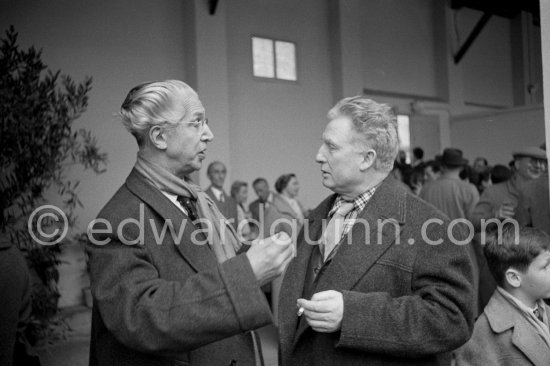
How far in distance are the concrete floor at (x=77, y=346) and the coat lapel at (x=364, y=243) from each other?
2.84 meters

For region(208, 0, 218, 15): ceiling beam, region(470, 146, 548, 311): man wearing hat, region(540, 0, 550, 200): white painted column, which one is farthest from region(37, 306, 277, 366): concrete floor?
region(208, 0, 218, 15): ceiling beam

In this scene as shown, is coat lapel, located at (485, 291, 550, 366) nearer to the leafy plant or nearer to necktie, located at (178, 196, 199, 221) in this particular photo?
necktie, located at (178, 196, 199, 221)

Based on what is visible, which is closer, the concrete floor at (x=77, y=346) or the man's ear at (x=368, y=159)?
the man's ear at (x=368, y=159)

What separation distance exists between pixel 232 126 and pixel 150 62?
159cm

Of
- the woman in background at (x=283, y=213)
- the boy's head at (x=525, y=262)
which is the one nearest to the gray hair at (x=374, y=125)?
the boy's head at (x=525, y=262)

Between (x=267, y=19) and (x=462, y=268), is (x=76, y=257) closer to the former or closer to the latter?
(x=267, y=19)

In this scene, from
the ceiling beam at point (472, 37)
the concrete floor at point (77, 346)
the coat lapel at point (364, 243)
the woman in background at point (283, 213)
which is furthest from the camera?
the ceiling beam at point (472, 37)

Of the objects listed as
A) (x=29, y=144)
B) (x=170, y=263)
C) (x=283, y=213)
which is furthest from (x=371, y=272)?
(x=283, y=213)

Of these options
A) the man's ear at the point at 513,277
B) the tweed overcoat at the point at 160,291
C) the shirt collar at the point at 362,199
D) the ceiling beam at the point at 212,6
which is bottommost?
the man's ear at the point at 513,277

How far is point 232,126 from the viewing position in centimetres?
852

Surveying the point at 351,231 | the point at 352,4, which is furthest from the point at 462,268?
the point at 352,4

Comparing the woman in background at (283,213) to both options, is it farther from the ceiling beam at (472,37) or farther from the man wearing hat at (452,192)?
the ceiling beam at (472,37)

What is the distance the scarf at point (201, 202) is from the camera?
1562 millimetres

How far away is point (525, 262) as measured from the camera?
79.4 inches
